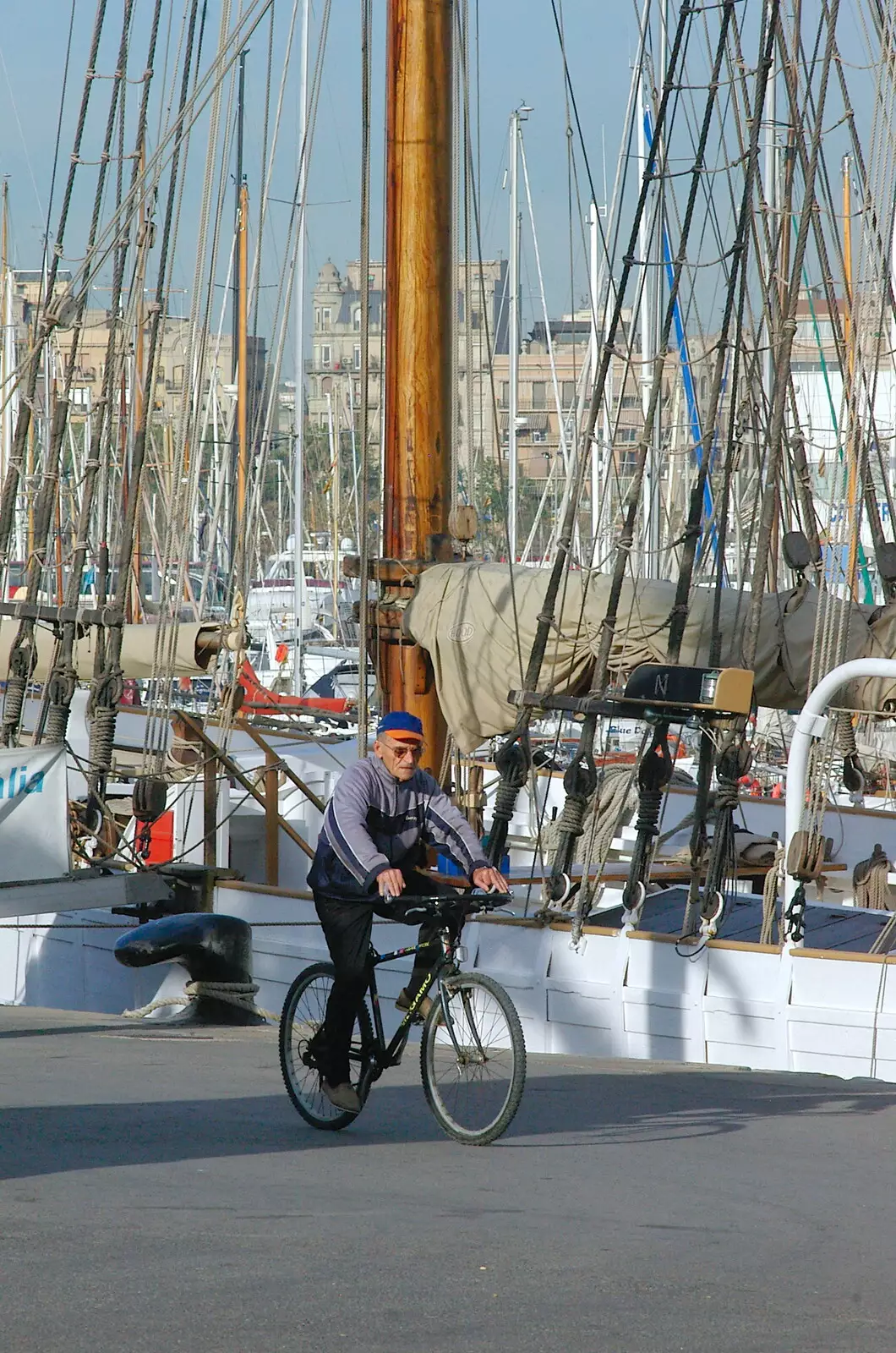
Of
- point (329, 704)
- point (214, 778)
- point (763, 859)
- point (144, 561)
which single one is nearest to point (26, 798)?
point (214, 778)

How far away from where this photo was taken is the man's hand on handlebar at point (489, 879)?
5980 millimetres

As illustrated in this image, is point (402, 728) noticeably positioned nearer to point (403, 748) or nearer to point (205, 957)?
point (403, 748)

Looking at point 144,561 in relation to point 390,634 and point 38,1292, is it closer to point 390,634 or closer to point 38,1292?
point 390,634

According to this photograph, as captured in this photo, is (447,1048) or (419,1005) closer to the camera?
(447,1048)

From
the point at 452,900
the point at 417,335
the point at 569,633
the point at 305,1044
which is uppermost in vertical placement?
the point at 417,335

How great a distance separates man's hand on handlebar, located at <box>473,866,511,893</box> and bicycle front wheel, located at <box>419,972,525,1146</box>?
12.0 inches

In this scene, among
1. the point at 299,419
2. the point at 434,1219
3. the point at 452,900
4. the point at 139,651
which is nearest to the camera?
the point at 434,1219

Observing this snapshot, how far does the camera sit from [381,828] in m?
6.17

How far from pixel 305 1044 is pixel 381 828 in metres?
0.86

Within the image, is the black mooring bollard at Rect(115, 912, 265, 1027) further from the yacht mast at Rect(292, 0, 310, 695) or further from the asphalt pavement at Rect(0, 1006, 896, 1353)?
the yacht mast at Rect(292, 0, 310, 695)

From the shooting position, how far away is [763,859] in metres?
11.7

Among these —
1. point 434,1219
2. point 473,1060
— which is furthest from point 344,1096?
point 434,1219

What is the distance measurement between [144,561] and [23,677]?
26683 millimetres

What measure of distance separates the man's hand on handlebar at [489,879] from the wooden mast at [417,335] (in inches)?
183
